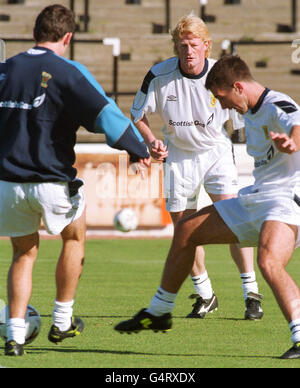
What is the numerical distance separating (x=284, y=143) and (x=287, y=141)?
2 cm

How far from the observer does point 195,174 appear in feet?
26.1

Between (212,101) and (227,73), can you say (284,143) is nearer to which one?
(227,73)

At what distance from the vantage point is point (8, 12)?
82.0 ft

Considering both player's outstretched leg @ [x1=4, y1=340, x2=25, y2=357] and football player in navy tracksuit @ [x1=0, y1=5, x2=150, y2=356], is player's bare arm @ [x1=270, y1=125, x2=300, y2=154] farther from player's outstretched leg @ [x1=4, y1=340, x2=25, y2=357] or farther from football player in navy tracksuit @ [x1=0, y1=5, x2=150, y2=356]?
player's outstretched leg @ [x1=4, y1=340, x2=25, y2=357]

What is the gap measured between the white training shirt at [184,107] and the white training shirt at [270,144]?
80.9 inches

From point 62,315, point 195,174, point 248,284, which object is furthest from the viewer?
point 195,174

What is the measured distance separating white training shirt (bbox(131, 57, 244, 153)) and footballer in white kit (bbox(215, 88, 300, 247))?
1998mm

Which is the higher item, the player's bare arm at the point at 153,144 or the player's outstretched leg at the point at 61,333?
the player's bare arm at the point at 153,144

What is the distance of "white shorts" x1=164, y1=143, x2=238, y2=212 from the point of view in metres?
7.90

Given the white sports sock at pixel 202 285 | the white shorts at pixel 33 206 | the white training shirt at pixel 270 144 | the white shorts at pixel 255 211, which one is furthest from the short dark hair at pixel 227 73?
the white sports sock at pixel 202 285

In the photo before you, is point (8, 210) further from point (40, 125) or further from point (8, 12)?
point (8, 12)

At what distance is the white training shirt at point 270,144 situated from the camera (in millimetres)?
5551

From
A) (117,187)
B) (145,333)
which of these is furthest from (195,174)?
(117,187)

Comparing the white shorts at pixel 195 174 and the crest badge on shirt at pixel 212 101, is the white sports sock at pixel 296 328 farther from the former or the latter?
the crest badge on shirt at pixel 212 101
